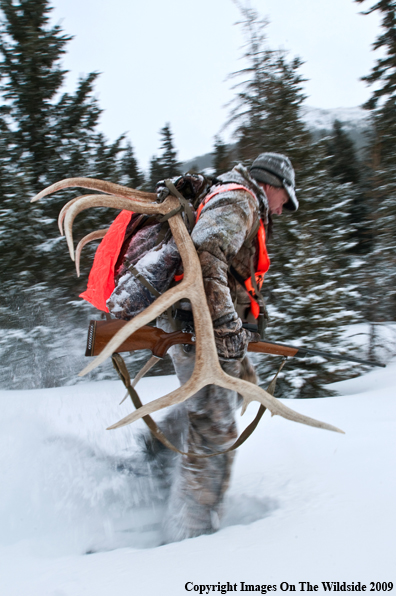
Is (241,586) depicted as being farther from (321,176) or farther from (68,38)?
(68,38)

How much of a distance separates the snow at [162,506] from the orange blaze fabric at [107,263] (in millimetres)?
1068

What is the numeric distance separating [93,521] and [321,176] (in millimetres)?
7334

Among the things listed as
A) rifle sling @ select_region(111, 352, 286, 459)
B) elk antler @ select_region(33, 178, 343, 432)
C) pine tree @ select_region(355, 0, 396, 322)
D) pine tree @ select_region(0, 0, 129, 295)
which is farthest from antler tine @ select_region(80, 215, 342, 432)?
pine tree @ select_region(355, 0, 396, 322)

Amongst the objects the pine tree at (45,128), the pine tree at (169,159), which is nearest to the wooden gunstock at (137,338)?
the pine tree at (45,128)

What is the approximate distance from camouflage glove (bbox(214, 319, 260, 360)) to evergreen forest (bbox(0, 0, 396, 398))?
12.5 feet

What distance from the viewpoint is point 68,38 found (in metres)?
7.63

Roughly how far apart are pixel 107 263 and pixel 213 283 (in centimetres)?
61

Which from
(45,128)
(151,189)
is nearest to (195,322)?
(45,128)

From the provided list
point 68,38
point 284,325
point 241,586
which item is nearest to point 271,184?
point 241,586

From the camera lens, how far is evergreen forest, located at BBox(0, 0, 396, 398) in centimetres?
605

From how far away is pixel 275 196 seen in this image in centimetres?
221

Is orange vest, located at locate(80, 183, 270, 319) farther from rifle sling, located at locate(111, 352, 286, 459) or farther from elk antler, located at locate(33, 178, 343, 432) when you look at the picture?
rifle sling, located at locate(111, 352, 286, 459)

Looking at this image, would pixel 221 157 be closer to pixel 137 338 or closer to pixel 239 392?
pixel 137 338

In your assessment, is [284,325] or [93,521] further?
[284,325]
